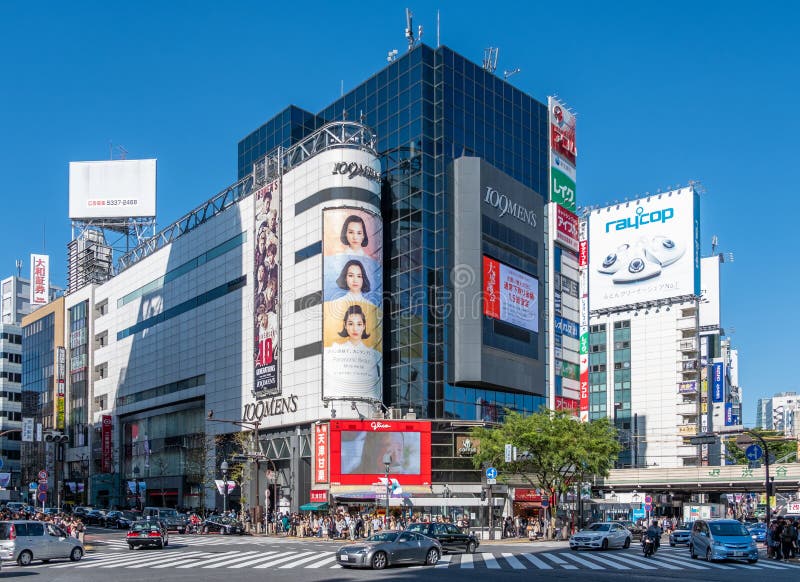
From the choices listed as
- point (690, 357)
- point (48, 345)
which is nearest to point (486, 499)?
point (690, 357)

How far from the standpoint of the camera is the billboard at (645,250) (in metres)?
132

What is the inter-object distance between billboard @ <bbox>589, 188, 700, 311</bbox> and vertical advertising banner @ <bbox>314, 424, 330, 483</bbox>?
73.3 m

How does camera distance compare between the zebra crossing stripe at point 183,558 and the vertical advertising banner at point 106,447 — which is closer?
the zebra crossing stripe at point 183,558

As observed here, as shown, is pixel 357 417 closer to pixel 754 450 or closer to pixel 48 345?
pixel 754 450

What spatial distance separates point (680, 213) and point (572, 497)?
57.6m

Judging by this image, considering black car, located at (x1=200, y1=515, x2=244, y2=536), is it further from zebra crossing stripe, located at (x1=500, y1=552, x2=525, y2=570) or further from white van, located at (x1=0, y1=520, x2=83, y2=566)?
zebra crossing stripe, located at (x1=500, y1=552, x2=525, y2=570)

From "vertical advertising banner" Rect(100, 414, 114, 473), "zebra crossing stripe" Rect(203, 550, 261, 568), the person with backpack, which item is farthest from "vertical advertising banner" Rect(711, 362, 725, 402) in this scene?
"zebra crossing stripe" Rect(203, 550, 261, 568)

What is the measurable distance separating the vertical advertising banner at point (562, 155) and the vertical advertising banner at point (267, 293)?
29.8 m

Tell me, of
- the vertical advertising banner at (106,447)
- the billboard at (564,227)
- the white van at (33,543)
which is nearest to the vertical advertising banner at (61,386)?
the vertical advertising banner at (106,447)

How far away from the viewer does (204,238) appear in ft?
324

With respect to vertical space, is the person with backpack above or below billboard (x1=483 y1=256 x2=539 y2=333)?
below

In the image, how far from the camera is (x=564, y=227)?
9912cm

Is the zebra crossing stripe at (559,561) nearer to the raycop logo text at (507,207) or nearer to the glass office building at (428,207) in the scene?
the glass office building at (428,207)

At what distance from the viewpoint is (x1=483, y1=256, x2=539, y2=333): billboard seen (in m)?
82.1
